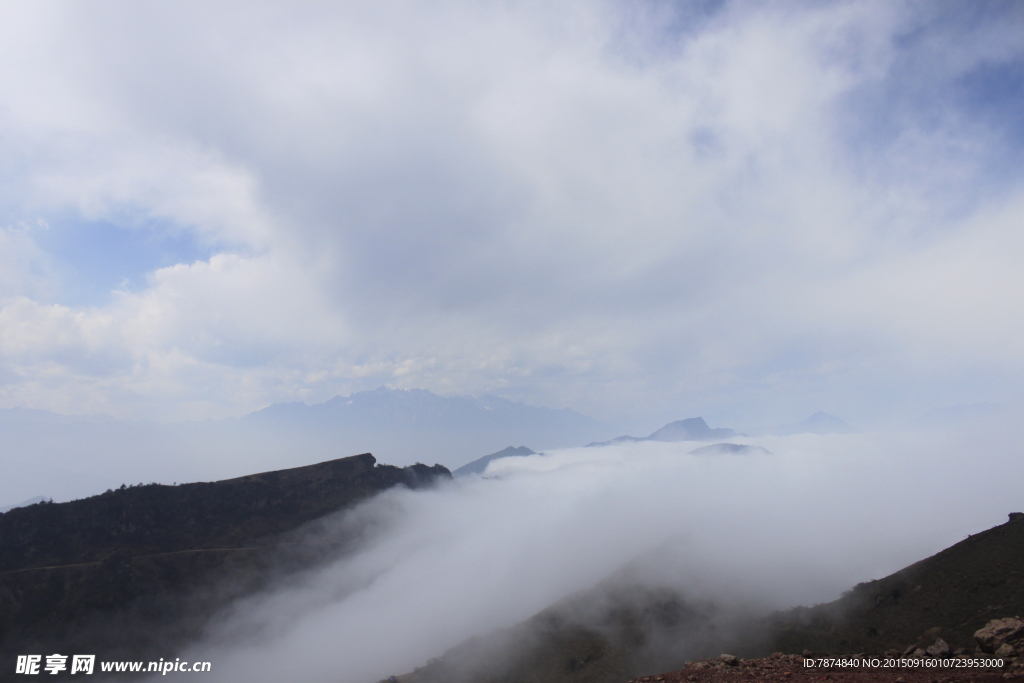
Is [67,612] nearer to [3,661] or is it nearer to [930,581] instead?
[3,661]

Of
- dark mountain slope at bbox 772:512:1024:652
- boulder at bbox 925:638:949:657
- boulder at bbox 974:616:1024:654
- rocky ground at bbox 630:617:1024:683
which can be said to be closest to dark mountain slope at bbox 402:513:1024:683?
dark mountain slope at bbox 772:512:1024:652

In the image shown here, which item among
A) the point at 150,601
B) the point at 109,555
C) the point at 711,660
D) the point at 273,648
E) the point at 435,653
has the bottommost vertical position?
the point at 435,653

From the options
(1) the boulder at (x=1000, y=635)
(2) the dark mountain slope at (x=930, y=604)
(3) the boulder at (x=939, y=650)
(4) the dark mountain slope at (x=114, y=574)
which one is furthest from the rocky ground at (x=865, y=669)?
(4) the dark mountain slope at (x=114, y=574)

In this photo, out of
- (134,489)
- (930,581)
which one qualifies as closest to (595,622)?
(930,581)

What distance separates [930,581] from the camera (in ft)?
341

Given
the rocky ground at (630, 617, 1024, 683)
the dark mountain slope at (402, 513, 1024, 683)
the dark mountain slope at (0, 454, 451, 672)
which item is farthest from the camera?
the dark mountain slope at (0, 454, 451, 672)

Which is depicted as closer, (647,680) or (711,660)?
(647,680)

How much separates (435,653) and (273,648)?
216ft

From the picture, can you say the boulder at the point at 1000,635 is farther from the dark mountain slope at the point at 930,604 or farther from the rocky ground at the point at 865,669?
the dark mountain slope at the point at 930,604

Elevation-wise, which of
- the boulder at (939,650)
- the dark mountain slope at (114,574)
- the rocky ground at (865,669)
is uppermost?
the dark mountain slope at (114,574)

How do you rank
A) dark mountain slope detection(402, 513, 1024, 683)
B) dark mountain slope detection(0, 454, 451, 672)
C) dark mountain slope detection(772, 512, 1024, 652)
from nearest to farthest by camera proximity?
dark mountain slope detection(772, 512, 1024, 652)
dark mountain slope detection(402, 513, 1024, 683)
dark mountain slope detection(0, 454, 451, 672)

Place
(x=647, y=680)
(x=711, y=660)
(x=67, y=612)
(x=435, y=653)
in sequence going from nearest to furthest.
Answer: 1. (x=647, y=680)
2. (x=711, y=660)
3. (x=67, y=612)
4. (x=435, y=653)

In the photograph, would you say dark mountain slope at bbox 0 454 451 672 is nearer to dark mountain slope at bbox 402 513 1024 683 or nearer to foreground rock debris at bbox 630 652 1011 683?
dark mountain slope at bbox 402 513 1024 683

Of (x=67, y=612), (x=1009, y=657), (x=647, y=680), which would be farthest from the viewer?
(x=67, y=612)
